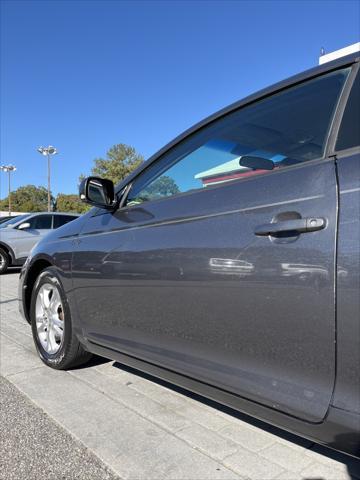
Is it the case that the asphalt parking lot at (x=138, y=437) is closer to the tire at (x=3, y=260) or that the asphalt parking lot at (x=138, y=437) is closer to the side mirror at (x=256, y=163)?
the side mirror at (x=256, y=163)

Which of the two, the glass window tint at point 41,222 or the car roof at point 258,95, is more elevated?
the glass window tint at point 41,222

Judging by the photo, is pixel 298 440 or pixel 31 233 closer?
pixel 298 440

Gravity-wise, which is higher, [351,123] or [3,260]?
[351,123]

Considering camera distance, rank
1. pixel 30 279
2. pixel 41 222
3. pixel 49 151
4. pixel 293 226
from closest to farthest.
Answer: pixel 293 226
pixel 30 279
pixel 41 222
pixel 49 151

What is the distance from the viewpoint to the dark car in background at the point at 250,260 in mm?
1456

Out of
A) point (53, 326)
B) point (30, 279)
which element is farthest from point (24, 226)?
point (53, 326)

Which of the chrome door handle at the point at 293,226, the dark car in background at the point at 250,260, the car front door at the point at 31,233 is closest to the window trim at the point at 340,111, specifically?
the dark car in background at the point at 250,260

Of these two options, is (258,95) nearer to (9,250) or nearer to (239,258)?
(239,258)

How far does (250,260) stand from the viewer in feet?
5.58

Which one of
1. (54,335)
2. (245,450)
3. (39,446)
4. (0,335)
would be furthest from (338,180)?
(0,335)

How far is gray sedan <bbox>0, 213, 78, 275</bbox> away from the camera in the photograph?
34.4 ft

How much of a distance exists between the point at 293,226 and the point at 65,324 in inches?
80.2

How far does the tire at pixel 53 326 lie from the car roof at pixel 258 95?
0.98 meters

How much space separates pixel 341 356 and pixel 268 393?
0.36 meters
